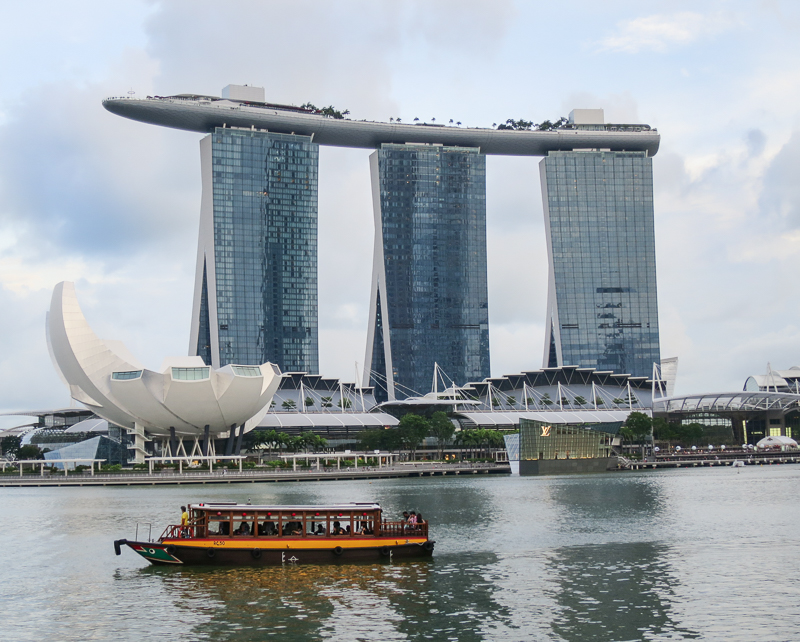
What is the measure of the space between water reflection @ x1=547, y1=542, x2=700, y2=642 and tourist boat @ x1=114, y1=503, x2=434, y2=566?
8098mm

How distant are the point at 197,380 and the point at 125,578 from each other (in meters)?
103

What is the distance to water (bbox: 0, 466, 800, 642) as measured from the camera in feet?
118

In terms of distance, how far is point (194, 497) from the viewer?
99562 mm

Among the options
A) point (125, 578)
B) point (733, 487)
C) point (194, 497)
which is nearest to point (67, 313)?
point (194, 497)

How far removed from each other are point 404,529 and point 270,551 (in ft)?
22.8

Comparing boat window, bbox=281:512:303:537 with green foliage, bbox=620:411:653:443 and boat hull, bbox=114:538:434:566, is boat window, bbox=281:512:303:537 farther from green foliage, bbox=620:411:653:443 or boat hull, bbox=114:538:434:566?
green foliage, bbox=620:411:653:443

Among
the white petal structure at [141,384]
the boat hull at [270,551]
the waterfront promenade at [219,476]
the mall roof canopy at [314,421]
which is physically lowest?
the boat hull at [270,551]

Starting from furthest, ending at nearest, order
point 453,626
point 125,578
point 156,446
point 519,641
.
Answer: point 156,446 < point 125,578 < point 453,626 < point 519,641

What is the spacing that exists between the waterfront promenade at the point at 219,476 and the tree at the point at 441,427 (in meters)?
29.7

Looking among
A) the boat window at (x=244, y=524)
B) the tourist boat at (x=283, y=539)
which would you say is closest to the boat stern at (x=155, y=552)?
the tourist boat at (x=283, y=539)

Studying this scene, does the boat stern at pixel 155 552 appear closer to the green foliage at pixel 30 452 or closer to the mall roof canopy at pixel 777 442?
the green foliage at pixel 30 452

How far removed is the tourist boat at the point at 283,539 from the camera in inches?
2010

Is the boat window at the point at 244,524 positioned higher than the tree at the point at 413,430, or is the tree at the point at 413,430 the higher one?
the tree at the point at 413,430

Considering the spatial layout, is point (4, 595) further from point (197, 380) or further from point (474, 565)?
point (197, 380)
